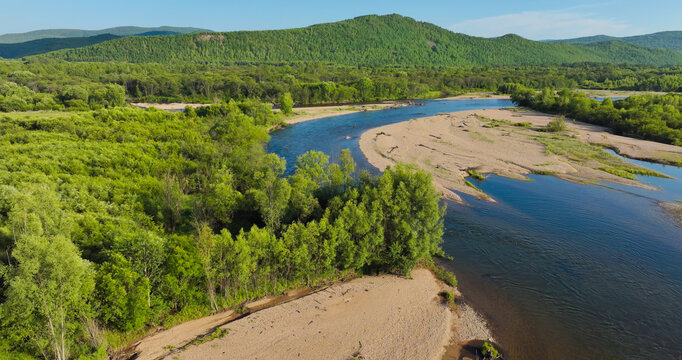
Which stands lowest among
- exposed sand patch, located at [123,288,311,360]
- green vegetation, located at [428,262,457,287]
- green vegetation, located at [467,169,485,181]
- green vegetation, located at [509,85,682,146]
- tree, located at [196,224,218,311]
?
exposed sand patch, located at [123,288,311,360]

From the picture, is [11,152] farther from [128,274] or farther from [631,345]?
[631,345]

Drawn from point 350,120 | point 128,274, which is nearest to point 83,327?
point 128,274

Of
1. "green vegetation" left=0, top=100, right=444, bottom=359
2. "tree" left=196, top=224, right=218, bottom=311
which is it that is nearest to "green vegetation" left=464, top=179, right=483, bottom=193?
"green vegetation" left=0, top=100, right=444, bottom=359

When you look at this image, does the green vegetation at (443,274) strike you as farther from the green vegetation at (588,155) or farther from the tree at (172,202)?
the green vegetation at (588,155)

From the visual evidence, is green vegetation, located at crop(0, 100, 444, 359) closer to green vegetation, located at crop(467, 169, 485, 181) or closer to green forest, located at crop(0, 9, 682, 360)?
green forest, located at crop(0, 9, 682, 360)

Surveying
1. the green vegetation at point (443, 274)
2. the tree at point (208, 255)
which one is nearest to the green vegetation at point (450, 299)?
the green vegetation at point (443, 274)

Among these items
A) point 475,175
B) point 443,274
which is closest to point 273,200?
point 443,274
